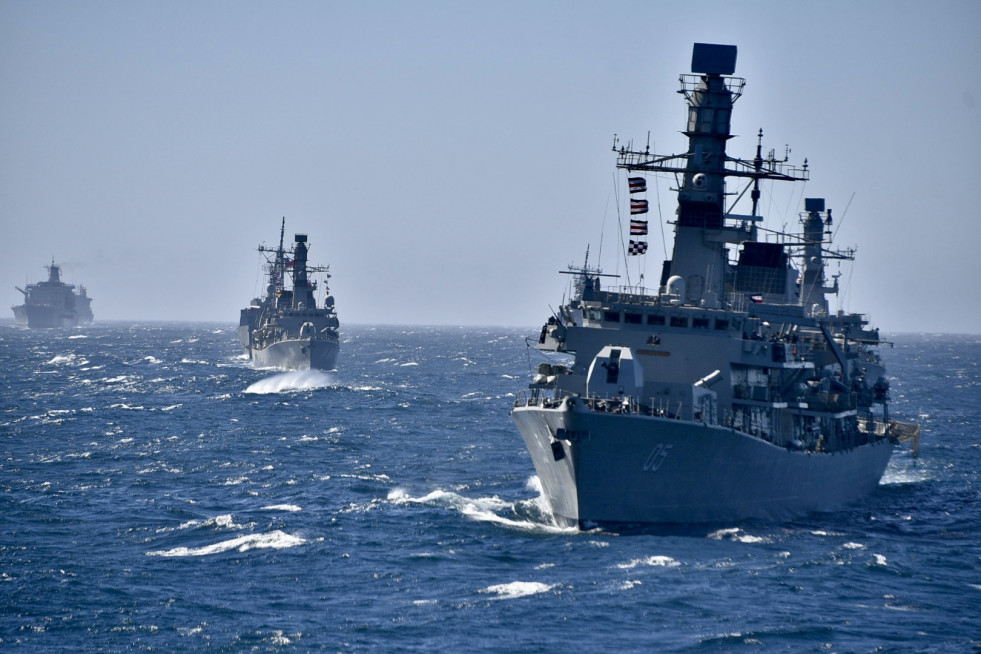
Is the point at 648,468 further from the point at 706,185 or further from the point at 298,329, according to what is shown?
the point at 298,329

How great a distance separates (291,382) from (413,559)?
6589cm

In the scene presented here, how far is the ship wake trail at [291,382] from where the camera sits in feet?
281

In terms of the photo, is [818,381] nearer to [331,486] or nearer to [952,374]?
[331,486]

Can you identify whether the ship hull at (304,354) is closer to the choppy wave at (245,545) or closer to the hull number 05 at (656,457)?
the choppy wave at (245,545)

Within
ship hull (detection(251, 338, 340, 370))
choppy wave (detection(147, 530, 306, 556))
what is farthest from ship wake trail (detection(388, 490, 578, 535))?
ship hull (detection(251, 338, 340, 370))

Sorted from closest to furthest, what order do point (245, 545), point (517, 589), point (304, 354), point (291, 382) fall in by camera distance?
point (517, 589) → point (245, 545) → point (291, 382) → point (304, 354)

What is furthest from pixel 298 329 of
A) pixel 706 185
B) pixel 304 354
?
pixel 706 185

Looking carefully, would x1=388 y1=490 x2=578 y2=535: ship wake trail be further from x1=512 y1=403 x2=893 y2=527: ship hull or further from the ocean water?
x1=512 y1=403 x2=893 y2=527: ship hull

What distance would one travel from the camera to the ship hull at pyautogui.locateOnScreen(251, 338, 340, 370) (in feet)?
332

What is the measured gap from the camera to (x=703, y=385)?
3244cm

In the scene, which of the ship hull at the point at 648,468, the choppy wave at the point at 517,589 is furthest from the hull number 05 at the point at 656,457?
the choppy wave at the point at 517,589

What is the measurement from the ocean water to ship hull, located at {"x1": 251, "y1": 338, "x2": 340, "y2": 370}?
47.0 metres

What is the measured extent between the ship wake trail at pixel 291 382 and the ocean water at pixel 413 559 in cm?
3139

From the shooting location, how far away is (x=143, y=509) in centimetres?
3416
